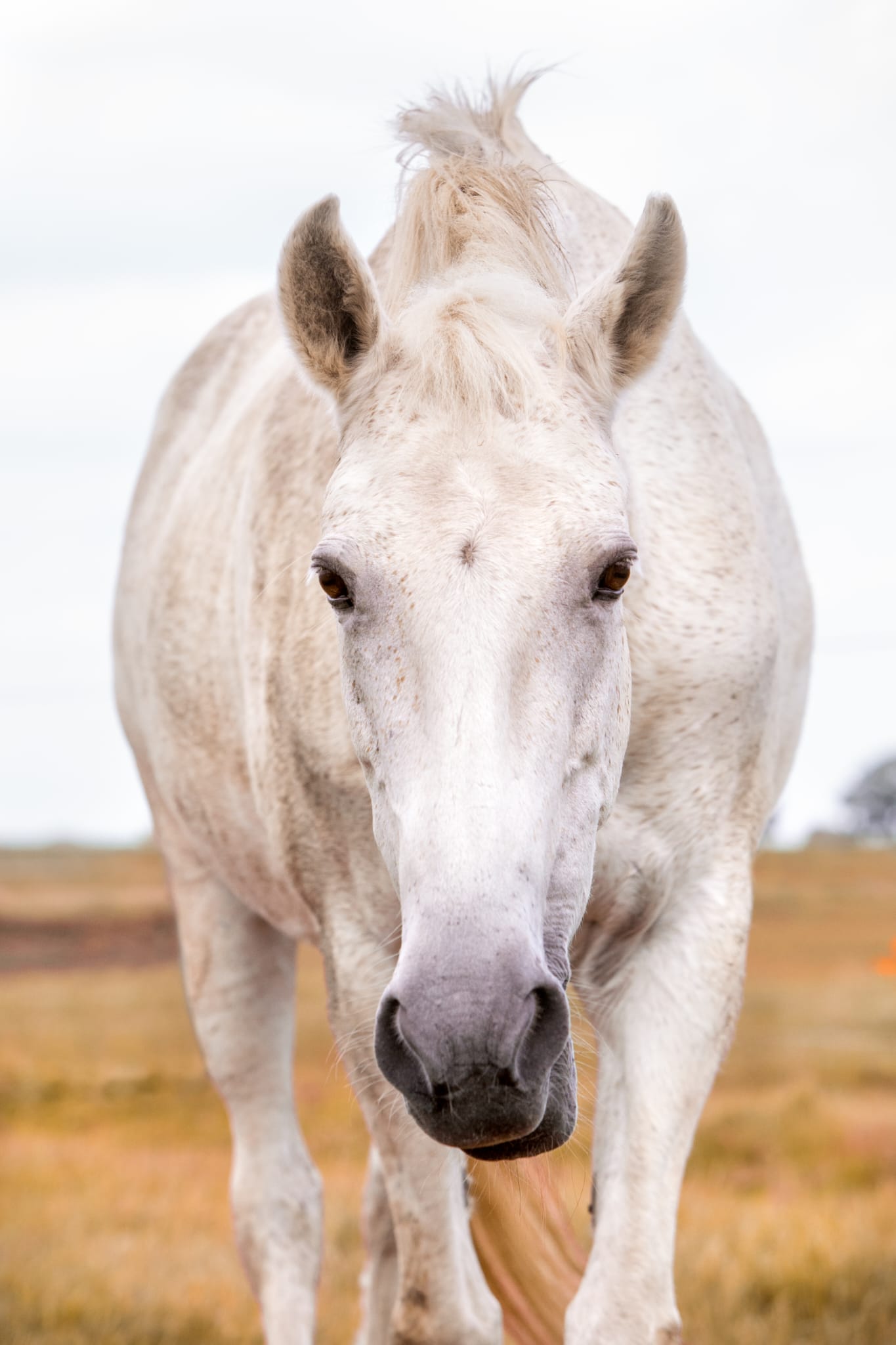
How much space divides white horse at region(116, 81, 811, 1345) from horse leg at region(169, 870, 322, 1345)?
19 mm

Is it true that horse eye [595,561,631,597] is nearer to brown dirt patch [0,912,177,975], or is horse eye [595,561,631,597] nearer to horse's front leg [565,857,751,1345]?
horse's front leg [565,857,751,1345]

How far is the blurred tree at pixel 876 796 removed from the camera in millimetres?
43562

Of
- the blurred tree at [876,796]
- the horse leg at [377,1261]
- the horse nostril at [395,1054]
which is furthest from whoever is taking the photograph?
the blurred tree at [876,796]

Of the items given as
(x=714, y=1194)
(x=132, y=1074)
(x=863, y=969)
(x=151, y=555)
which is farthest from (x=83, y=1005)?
(x=151, y=555)

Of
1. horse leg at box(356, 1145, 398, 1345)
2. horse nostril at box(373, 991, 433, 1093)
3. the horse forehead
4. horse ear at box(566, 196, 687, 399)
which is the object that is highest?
horse ear at box(566, 196, 687, 399)

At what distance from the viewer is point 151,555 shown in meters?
5.21

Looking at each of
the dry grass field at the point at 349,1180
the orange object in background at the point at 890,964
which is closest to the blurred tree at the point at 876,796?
the dry grass field at the point at 349,1180

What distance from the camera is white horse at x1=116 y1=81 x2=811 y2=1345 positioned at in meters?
2.25

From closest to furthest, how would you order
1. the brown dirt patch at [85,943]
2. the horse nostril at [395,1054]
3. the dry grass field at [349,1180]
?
the horse nostril at [395,1054]
the dry grass field at [349,1180]
the brown dirt patch at [85,943]

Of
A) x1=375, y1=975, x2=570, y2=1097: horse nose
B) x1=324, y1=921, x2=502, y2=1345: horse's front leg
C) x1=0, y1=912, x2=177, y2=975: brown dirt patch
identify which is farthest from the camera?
x1=0, y1=912, x2=177, y2=975: brown dirt patch

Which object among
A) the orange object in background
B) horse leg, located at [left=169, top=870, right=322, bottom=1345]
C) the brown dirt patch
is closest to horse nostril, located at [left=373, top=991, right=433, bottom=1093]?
horse leg, located at [left=169, top=870, right=322, bottom=1345]

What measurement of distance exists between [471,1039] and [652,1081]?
113cm

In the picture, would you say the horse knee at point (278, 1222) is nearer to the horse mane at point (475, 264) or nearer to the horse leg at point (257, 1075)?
the horse leg at point (257, 1075)

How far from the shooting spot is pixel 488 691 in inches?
89.8
